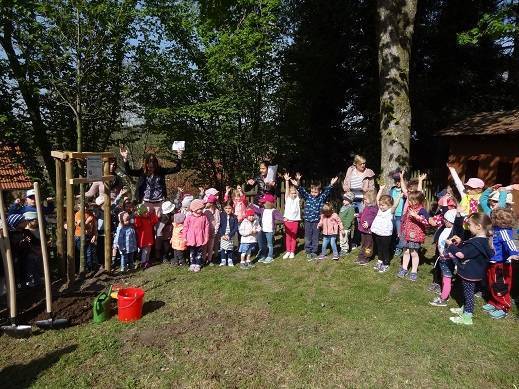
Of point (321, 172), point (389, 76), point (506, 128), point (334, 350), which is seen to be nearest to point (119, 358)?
point (334, 350)

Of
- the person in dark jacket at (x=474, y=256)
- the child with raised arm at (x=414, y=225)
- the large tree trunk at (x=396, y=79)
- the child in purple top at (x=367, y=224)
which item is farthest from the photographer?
the large tree trunk at (x=396, y=79)

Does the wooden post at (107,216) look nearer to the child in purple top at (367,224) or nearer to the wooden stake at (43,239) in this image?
the wooden stake at (43,239)

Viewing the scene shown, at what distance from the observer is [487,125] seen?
1364 centimetres

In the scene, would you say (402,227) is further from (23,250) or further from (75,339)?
(23,250)

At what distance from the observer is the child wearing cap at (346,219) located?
8.36m

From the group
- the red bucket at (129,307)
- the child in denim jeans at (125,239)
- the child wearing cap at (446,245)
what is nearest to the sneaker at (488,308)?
the child wearing cap at (446,245)

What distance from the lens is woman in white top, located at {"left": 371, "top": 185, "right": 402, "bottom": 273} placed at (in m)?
7.28

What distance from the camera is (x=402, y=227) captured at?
7070mm

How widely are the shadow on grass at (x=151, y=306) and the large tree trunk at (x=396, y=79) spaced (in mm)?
5878

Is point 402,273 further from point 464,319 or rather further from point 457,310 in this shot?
point 464,319

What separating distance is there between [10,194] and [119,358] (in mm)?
8458

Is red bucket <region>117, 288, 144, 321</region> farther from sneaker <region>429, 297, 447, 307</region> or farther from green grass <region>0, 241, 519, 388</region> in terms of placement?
sneaker <region>429, 297, 447, 307</region>

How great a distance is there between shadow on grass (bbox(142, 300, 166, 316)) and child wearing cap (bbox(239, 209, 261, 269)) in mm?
2130

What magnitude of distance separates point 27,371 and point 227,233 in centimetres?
419
